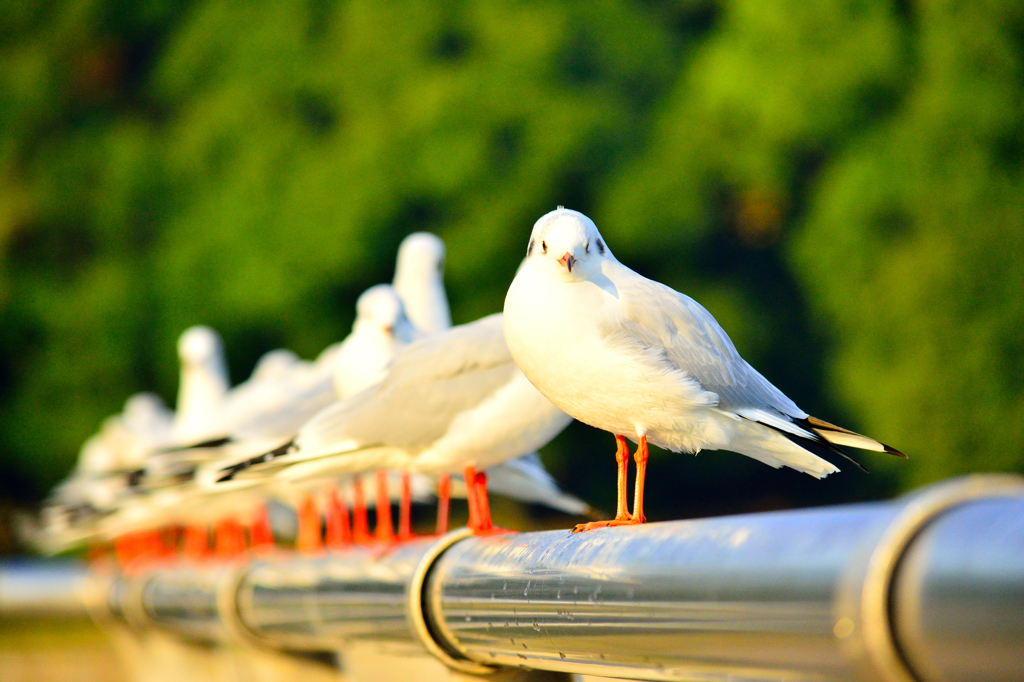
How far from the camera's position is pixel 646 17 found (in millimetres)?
14297

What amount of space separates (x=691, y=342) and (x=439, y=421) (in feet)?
3.87

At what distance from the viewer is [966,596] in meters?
0.94

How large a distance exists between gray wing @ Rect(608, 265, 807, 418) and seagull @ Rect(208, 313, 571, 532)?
81 centimetres

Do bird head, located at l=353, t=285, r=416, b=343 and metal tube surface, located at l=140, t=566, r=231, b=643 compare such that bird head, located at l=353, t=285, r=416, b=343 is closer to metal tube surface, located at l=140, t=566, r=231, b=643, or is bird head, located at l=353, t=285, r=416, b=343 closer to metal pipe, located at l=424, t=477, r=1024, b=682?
metal tube surface, located at l=140, t=566, r=231, b=643

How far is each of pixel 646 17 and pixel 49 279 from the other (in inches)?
285

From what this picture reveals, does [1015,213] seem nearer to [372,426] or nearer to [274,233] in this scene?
[274,233]

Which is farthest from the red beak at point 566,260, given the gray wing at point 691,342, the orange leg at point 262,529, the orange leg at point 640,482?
the orange leg at point 262,529

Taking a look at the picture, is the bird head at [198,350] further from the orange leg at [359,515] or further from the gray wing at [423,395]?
the gray wing at [423,395]

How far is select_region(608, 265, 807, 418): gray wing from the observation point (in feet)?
7.73

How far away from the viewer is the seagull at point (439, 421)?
10.7ft

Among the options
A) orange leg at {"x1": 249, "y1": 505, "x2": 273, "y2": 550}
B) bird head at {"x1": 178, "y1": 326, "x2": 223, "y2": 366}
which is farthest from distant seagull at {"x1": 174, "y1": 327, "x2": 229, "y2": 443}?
orange leg at {"x1": 249, "y1": 505, "x2": 273, "y2": 550}

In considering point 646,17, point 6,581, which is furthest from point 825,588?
point 646,17

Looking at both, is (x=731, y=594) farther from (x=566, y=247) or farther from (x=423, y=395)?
(x=423, y=395)

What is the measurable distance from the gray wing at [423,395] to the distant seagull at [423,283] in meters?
1.31
